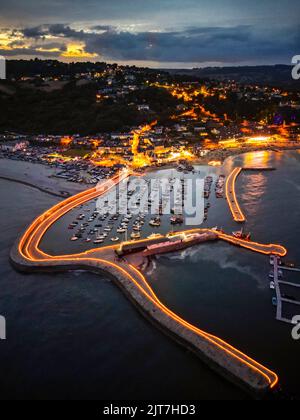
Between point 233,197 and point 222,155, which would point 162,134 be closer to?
point 222,155

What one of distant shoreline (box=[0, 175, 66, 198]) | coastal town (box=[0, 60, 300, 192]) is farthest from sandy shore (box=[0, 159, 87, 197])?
coastal town (box=[0, 60, 300, 192])

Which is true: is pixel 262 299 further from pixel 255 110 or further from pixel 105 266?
pixel 255 110

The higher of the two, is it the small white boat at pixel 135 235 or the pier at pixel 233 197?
the pier at pixel 233 197

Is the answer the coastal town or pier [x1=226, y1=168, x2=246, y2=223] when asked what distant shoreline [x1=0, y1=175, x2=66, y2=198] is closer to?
the coastal town

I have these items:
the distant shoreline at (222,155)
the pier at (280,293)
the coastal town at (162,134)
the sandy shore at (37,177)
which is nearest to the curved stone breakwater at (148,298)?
the pier at (280,293)

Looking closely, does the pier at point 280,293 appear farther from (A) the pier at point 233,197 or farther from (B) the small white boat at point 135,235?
(B) the small white boat at point 135,235

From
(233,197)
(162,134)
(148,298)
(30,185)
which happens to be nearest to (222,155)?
(162,134)
